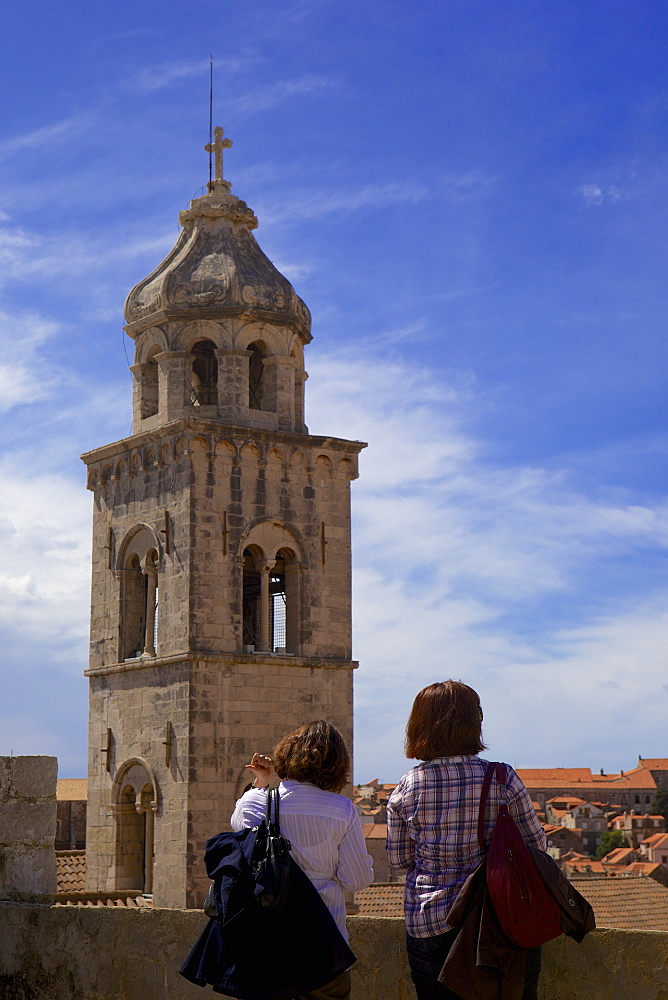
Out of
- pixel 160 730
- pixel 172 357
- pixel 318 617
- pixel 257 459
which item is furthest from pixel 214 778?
pixel 172 357

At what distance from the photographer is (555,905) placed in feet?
15.3

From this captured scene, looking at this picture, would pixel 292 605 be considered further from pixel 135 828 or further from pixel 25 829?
pixel 25 829

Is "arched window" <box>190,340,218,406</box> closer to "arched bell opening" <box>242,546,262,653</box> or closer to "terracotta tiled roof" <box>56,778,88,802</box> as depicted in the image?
"arched bell opening" <box>242,546,262,653</box>

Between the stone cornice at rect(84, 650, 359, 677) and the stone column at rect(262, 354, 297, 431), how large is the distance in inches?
171

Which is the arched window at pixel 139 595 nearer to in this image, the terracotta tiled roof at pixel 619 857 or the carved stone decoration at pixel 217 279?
the carved stone decoration at pixel 217 279

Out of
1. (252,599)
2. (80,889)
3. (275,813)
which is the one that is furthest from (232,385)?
(275,813)

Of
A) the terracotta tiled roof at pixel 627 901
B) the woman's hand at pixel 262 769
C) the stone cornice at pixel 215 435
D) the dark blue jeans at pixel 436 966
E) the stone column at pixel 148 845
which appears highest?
the stone cornice at pixel 215 435

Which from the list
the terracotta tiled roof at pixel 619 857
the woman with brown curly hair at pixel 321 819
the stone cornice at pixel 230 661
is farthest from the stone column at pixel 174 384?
the terracotta tiled roof at pixel 619 857

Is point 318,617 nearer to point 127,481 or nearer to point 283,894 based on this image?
point 127,481

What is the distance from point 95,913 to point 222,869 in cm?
274

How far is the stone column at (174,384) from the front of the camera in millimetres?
23359

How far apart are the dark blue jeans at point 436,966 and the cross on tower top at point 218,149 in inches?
878

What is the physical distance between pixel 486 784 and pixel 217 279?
1990cm

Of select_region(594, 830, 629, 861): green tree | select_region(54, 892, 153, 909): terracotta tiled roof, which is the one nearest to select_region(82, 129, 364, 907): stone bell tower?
select_region(54, 892, 153, 909): terracotta tiled roof
